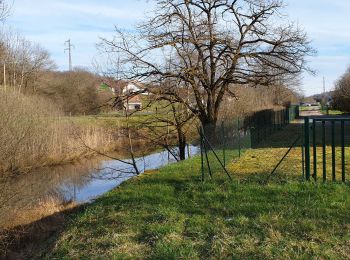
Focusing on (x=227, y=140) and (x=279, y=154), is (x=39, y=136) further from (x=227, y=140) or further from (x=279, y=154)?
(x=279, y=154)

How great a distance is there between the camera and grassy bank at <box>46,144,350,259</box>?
5.33 meters

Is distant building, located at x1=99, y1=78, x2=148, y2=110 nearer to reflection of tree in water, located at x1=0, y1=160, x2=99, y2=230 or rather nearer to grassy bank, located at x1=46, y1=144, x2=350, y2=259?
reflection of tree in water, located at x1=0, y1=160, x2=99, y2=230

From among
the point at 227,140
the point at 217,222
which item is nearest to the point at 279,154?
the point at 227,140

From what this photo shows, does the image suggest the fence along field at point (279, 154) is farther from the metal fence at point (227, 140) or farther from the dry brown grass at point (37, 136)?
the dry brown grass at point (37, 136)

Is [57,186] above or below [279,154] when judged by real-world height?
below

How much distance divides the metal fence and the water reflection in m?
4.69

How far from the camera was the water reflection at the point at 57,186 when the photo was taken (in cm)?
1252

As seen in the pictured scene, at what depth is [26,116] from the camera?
70.4 feet

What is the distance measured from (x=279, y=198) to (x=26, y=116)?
54.6 ft

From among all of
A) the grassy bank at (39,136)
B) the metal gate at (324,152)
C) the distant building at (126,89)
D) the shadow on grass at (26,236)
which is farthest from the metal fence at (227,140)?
the grassy bank at (39,136)

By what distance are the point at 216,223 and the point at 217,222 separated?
0.06m

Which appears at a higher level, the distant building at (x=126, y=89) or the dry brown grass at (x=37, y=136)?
the distant building at (x=126, y=89)

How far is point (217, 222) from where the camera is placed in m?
6.41

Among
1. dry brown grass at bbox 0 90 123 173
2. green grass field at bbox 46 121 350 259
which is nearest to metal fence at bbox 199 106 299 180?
green grass field at bbox 46 121 350 259
